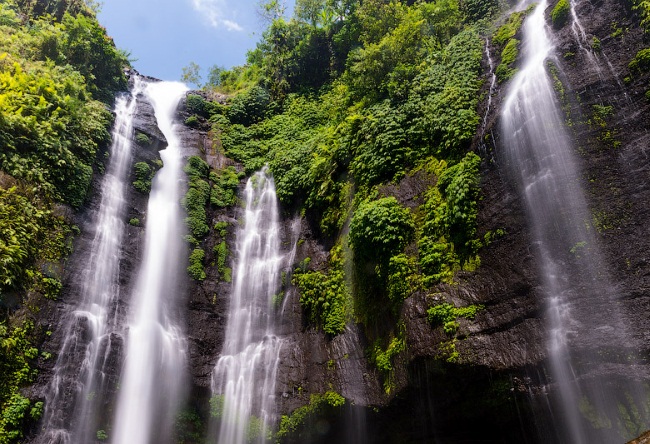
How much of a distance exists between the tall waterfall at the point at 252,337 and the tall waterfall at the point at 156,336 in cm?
153

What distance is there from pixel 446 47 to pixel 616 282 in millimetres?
10809

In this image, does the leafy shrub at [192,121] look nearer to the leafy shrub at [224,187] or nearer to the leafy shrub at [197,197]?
the leafy shrub at [197,197]

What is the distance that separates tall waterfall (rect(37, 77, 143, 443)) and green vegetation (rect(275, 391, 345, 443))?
5.23 meters

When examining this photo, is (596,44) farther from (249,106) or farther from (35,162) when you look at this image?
(249,106)

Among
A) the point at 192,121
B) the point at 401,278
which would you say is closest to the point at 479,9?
the point at 401,278

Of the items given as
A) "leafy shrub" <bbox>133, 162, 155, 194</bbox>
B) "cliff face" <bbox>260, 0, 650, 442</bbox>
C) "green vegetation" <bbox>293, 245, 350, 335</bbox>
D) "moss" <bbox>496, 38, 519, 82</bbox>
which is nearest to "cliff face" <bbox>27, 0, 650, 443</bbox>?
"cliff face" <bbox>260, 0, 650, 442</bbox>

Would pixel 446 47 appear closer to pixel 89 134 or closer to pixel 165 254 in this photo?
pixel 165 254

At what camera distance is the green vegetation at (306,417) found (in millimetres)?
11477

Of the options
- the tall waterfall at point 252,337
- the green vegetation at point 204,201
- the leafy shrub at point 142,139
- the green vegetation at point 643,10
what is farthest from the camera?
the leafy shrub at point 142,139

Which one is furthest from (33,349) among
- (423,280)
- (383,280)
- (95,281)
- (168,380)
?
(423,280)

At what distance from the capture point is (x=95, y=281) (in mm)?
13273

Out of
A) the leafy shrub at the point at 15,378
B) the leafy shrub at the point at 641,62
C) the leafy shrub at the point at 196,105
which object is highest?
the leafy shrub at the point at 196,105

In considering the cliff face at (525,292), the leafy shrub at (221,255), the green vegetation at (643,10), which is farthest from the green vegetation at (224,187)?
the green vegetation at (643,10)

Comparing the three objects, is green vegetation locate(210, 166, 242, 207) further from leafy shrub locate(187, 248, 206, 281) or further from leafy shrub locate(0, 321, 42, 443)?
leafy shrub locate(0, 321, 42, 443)
